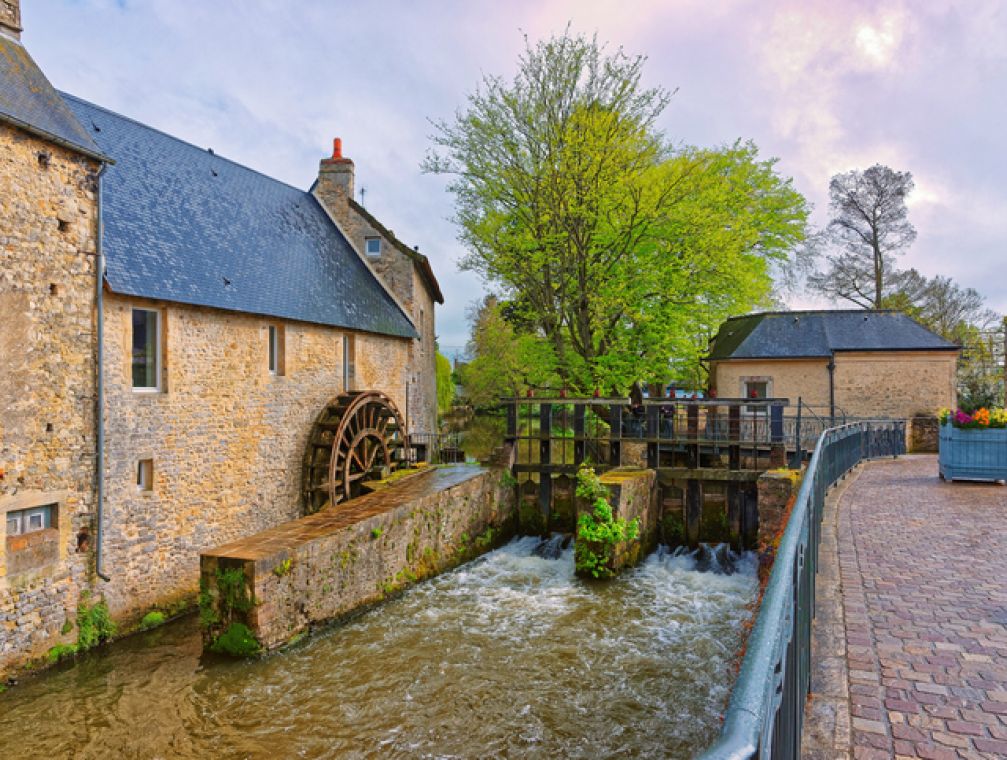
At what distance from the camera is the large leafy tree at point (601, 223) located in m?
15.5

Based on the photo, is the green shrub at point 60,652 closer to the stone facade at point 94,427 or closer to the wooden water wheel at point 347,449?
the stone facade at point 94,427

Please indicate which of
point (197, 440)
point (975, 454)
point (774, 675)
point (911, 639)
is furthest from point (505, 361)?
point (774, 675)

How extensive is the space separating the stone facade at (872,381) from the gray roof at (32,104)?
18.7 m

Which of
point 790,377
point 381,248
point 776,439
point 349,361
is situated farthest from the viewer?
point 790,377

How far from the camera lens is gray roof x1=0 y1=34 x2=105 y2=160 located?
8102 mm

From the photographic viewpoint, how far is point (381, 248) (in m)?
18.5

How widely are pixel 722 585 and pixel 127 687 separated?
29.7ft

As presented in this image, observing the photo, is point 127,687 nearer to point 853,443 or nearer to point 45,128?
point 45,128

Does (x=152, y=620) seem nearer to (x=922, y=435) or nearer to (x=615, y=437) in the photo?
(x=615, y=437)

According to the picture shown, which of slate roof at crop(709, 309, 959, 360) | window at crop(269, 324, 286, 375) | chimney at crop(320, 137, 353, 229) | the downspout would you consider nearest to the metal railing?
window at crop(269, 324, 286, 375)

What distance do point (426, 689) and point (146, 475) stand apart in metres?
5.97

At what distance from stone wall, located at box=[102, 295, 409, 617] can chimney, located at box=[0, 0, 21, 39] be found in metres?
4.09

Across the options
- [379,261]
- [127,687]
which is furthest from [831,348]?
[127,687]

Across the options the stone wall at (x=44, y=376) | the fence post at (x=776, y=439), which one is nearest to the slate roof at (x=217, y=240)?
the stone wall at (x=44, y=376)
